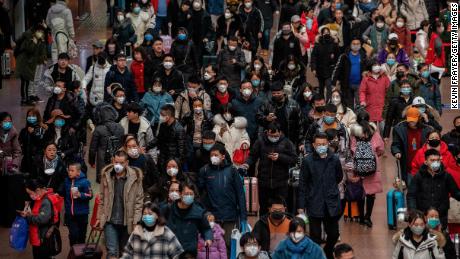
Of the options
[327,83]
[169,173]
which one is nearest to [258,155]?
[169,173]

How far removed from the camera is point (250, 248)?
18578 mm

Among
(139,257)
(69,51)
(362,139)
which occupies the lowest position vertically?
(139,257)

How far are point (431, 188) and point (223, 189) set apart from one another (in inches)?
97.4

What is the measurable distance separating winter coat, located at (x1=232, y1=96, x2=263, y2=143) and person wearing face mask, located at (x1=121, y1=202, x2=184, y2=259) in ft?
19.8

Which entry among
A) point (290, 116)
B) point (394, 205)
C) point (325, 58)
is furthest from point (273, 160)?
point (325, 58)

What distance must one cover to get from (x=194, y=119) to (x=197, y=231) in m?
4.86

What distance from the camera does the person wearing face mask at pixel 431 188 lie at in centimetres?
2050

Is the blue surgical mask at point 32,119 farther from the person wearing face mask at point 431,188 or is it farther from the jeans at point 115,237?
the person wearing face mask at point 431,188

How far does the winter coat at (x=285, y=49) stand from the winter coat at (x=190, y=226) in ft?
34.2

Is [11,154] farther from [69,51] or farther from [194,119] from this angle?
[69,51]

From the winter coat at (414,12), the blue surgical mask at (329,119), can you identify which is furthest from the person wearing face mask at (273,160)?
the winter coat at (414,12)

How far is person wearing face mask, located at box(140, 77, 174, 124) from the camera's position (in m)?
24.9

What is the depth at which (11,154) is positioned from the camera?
2378cm

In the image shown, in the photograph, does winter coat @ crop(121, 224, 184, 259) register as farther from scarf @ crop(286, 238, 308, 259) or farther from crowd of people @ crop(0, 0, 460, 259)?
scarf @ crop(286, 238, 308, 259)
